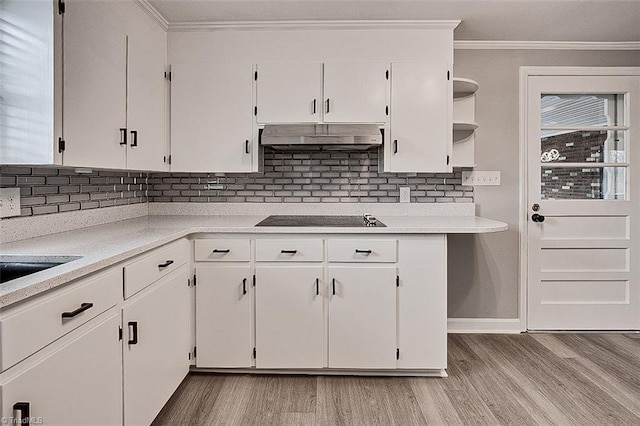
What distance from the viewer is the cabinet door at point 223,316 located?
98.1 inches

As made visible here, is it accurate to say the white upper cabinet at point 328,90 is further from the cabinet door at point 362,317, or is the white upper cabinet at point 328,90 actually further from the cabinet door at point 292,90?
the cabinet door at point 362,317

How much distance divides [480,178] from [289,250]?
1676 mm

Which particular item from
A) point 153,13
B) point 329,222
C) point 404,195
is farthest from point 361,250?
point 153,13

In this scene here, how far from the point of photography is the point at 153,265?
6.39ft

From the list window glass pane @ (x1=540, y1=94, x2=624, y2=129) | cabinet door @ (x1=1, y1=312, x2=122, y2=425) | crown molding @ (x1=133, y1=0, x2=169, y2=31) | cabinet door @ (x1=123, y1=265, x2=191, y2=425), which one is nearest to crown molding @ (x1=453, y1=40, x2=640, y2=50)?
window glass pane @ (x1=540, y1=94, x2=624, y2=129)

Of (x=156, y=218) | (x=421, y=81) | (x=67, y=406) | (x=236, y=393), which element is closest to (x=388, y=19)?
(x=421, y=81)

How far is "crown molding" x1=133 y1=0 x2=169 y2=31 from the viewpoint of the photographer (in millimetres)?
2449

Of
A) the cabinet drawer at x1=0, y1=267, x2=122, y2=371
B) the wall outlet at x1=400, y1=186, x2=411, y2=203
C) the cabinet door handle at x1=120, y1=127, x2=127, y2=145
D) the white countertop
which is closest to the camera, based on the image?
the cabinet drawer at x1=0, y1=267, x2=122, y2=371

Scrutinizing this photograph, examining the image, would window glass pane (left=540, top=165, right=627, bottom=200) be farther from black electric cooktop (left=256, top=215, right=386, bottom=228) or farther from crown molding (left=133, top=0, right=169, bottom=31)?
crown molding (left=133, top=0, right=169, bottom=31)

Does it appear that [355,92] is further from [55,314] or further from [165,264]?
[55,314]

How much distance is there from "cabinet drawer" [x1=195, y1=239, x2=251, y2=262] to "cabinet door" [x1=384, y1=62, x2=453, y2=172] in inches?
42.9

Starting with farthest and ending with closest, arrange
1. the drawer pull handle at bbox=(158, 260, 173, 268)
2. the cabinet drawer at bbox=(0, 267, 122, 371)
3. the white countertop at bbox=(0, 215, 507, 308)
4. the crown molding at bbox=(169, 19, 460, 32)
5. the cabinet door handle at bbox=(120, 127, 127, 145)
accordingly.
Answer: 1. the crown molding at bbox=(169, 19, 460, 32)
2. the cabinet door handle at bbox=(120, 127, 127, 145)
3. the drawer pull handle at bbox=(158, 260, 173, 268)
4. the white countertop at bbox=(0, 215, 507, 308)
5. the cabinet drawer at bbox=(0, 267, 122, 371)

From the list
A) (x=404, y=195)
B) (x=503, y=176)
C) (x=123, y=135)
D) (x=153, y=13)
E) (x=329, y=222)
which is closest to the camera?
(x=123, y=135)

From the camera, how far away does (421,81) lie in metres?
2.79
